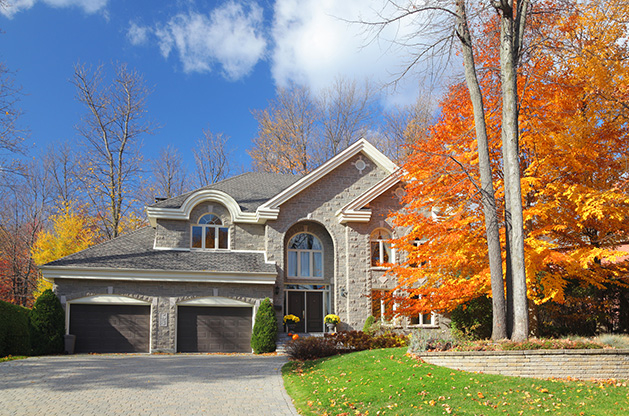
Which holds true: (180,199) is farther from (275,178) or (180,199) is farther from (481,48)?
(481,48)

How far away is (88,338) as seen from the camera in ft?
63.0

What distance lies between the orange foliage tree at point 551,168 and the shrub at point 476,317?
13.8ft

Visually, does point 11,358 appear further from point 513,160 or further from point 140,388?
point 513,160

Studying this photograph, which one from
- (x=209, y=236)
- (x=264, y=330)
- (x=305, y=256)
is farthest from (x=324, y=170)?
(x=264, y=330)

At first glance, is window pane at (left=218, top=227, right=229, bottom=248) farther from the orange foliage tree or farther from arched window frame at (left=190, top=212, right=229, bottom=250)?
the orange foliage tree

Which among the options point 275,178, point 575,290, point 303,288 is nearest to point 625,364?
point 575,290

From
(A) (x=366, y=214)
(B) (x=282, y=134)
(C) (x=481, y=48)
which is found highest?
(B) (x=282, y=134)

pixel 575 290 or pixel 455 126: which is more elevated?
pixel 455 126

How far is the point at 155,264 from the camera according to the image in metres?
20.2

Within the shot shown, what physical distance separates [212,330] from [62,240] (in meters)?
14.7

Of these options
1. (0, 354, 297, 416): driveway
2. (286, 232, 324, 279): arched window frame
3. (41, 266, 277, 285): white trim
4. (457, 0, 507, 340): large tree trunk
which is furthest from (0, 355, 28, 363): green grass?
(457, 0, 507, 340): large tree trunk

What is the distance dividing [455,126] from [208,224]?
11.5m

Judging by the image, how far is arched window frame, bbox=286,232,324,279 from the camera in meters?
22.9

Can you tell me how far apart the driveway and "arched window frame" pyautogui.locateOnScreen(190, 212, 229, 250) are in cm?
738
